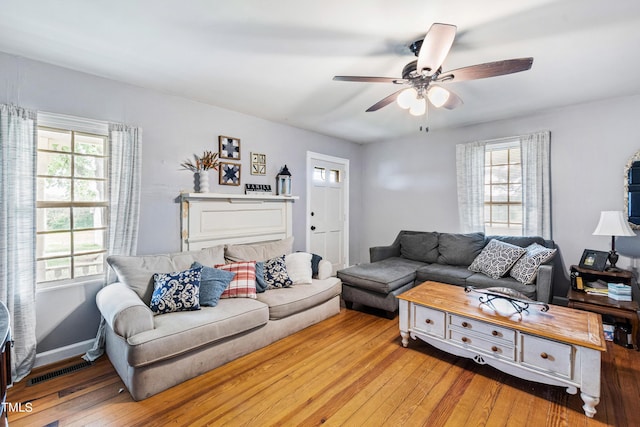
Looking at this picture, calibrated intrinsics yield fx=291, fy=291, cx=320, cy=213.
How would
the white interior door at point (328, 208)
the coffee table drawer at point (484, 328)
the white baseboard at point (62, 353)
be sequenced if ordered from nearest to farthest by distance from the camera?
the coffee table drawer at point (484, 328) → the white baseboard at point (62, 353) → the white interior door at point (328, 208)

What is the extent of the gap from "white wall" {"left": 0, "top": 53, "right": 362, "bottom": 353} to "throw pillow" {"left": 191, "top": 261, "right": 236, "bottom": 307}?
672mm

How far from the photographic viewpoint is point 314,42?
208 centimetres

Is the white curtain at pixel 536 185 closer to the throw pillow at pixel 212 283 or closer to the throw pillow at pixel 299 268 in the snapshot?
the throw pillow at pixel 299 268

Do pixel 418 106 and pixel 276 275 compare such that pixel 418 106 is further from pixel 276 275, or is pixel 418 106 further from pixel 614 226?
pixel 614 226

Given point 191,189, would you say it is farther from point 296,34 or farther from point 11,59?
point 296,34

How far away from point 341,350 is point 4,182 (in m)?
2.96

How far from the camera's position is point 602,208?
328 cm

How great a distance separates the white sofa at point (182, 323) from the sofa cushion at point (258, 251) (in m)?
0.02

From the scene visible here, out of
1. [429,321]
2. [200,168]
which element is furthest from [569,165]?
[200,168]

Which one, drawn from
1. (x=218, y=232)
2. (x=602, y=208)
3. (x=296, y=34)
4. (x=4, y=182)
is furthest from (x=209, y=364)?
(x=602, y=208)

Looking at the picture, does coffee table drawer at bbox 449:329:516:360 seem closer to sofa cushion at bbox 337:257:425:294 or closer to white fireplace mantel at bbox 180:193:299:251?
sofa cushion at bbox 337:257:425:294

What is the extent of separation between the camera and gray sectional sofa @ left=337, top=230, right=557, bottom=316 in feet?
10.4

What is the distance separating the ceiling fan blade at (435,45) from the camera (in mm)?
1517

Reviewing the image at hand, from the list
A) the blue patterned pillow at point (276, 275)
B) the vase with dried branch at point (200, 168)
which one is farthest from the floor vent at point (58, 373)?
the vase with dried branch at point (200, 168)
